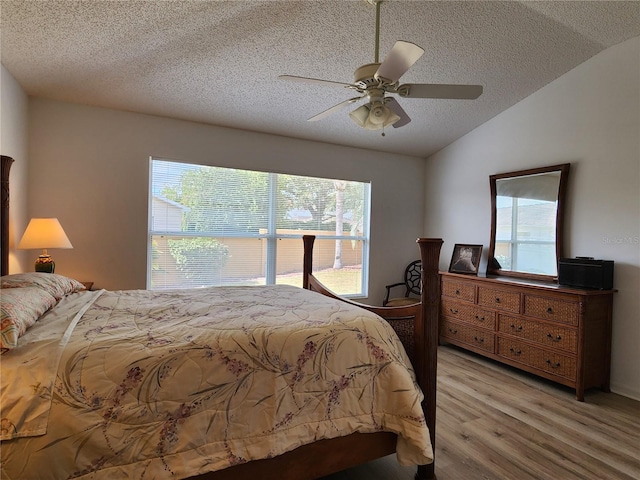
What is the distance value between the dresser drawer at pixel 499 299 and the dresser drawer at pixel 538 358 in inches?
11.6

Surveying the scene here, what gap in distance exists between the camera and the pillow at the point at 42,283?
177cm

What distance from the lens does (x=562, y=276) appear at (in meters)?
3.12

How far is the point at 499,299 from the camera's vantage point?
11.2 ft

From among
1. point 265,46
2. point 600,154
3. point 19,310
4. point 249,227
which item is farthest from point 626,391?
point 19,310

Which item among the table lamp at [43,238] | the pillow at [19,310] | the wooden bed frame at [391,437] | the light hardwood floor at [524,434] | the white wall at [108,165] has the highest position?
the white wall at [108,165]

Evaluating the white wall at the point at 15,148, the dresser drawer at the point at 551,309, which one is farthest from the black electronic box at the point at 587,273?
the white wall at the point at 15,148

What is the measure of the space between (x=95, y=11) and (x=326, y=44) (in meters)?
1.50

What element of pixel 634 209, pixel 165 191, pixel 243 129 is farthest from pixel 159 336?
pixel 634 209

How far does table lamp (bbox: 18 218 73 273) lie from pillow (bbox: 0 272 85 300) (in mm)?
711

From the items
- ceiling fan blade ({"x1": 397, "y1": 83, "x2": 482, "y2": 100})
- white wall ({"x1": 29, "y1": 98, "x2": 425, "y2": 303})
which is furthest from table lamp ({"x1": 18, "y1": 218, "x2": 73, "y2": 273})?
ceiling fan blade ({"x1": 397, "y1": 83, "x2": 482, "y2": 100})

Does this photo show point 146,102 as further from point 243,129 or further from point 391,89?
point 391,89

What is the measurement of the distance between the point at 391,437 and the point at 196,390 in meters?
0.91

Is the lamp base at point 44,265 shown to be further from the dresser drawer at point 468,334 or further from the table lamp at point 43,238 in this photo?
the dresser drawer at point 468,334

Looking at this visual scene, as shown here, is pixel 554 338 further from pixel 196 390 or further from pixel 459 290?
pixel 196 390
